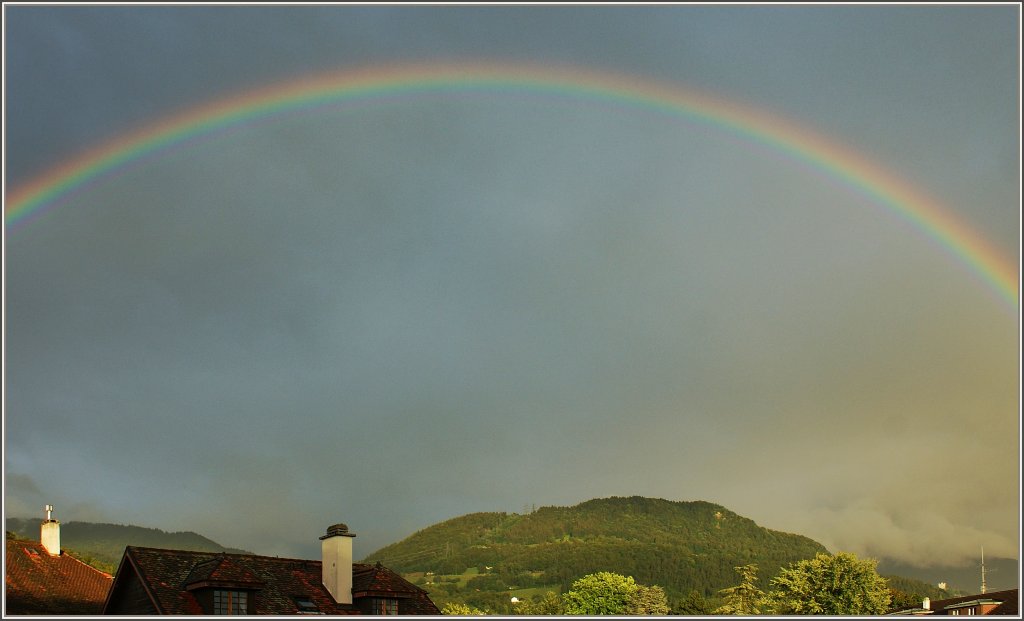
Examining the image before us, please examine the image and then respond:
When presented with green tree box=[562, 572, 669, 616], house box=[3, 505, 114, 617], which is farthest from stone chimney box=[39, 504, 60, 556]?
green tree box=[562, 572, 669, 616]

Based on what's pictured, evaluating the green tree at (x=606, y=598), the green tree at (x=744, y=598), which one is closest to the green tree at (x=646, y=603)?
the green tree at (x=606, y=598)

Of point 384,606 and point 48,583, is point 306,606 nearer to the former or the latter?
point 384,606

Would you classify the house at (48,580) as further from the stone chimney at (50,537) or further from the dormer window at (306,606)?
the dormer window at (306,606)

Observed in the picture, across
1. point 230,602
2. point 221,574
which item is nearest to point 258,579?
point 230,602

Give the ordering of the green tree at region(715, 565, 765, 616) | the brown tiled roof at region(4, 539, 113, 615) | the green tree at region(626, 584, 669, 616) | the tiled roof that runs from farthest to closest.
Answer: the green tree at region(626, 584, 669, 616) < the green tree at region(715, 565, 765, 616) < the brown tiled roof at region(4, 539, 113, 615) < the tiled roof

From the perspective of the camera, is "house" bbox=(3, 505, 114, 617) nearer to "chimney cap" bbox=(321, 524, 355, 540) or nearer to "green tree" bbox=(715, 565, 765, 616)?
"chimney cap" bbox=(321, 524, 355, 540)

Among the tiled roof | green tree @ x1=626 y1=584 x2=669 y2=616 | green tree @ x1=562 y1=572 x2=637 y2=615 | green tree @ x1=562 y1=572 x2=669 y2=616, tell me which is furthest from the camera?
green tree @ x1=626 y1=584 x2=669 y2=616

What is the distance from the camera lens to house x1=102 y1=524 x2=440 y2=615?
123 feet

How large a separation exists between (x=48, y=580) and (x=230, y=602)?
1336 centimetres

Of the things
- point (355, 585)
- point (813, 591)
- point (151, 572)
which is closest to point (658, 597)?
point (813, 591)

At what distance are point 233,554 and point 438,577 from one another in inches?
6265

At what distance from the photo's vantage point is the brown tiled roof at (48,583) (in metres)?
42.0

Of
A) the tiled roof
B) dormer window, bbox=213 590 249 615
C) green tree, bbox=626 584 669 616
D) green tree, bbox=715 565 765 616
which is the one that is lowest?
green tree, bbox=626 584 669 616

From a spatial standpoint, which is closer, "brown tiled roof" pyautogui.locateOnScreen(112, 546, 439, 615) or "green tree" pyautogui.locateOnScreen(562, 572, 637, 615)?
"brown tiled roof" pyautogui.locateOnScreen(112, 546, 439, 615)
